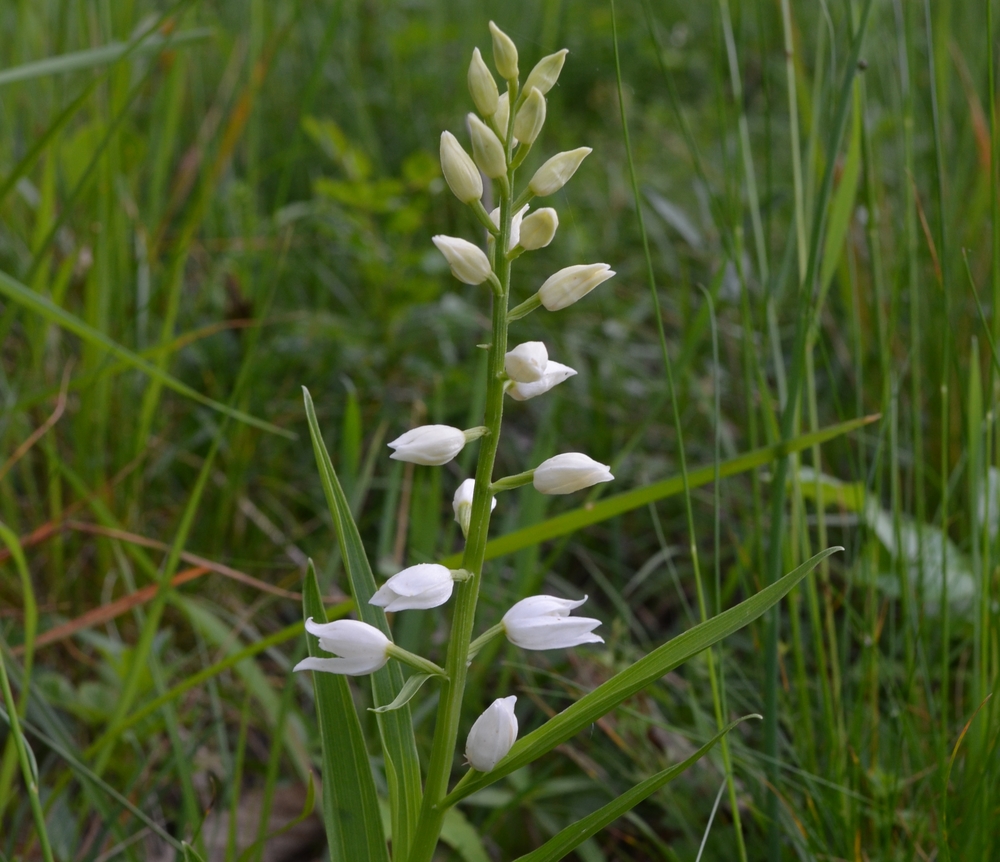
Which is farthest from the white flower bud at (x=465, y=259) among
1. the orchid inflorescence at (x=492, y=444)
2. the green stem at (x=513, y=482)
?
the green stem at (x=513, y=482)

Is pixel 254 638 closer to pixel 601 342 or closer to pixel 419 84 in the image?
pixel 601 342

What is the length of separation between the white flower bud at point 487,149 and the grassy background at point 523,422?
1.50 ft

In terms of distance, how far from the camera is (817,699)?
1.63 metres

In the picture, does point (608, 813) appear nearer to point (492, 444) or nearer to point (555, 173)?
point (492, 444)

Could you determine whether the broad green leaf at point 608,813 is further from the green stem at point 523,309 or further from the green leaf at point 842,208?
the green leaf at point 842,208

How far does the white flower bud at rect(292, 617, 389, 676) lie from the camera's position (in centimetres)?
92

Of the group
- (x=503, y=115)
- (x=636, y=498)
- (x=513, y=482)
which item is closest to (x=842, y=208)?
(x=636, y=498)

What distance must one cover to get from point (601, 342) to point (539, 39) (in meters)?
1.32

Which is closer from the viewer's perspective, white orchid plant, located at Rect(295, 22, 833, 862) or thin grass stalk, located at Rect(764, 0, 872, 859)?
white orchid plant, located at Rect(295, 22, 833, 862)

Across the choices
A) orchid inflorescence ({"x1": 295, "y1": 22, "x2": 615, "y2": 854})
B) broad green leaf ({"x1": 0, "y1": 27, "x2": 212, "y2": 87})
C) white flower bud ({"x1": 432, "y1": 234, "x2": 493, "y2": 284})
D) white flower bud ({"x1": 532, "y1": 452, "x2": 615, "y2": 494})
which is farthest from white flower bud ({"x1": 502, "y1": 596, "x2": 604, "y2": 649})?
broad green leaf ({"x1": 0, "y1": 27, "x2": 212, "y2": 87})

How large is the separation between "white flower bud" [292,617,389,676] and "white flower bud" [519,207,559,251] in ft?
1.36

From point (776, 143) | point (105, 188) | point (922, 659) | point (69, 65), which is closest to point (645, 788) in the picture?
point (922, 659)

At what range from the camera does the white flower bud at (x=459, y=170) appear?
0.94 meters

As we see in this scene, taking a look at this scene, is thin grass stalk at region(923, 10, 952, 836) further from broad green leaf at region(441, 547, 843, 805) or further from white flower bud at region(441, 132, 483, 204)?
white flower bud at region(441, 132, 483, 204)
